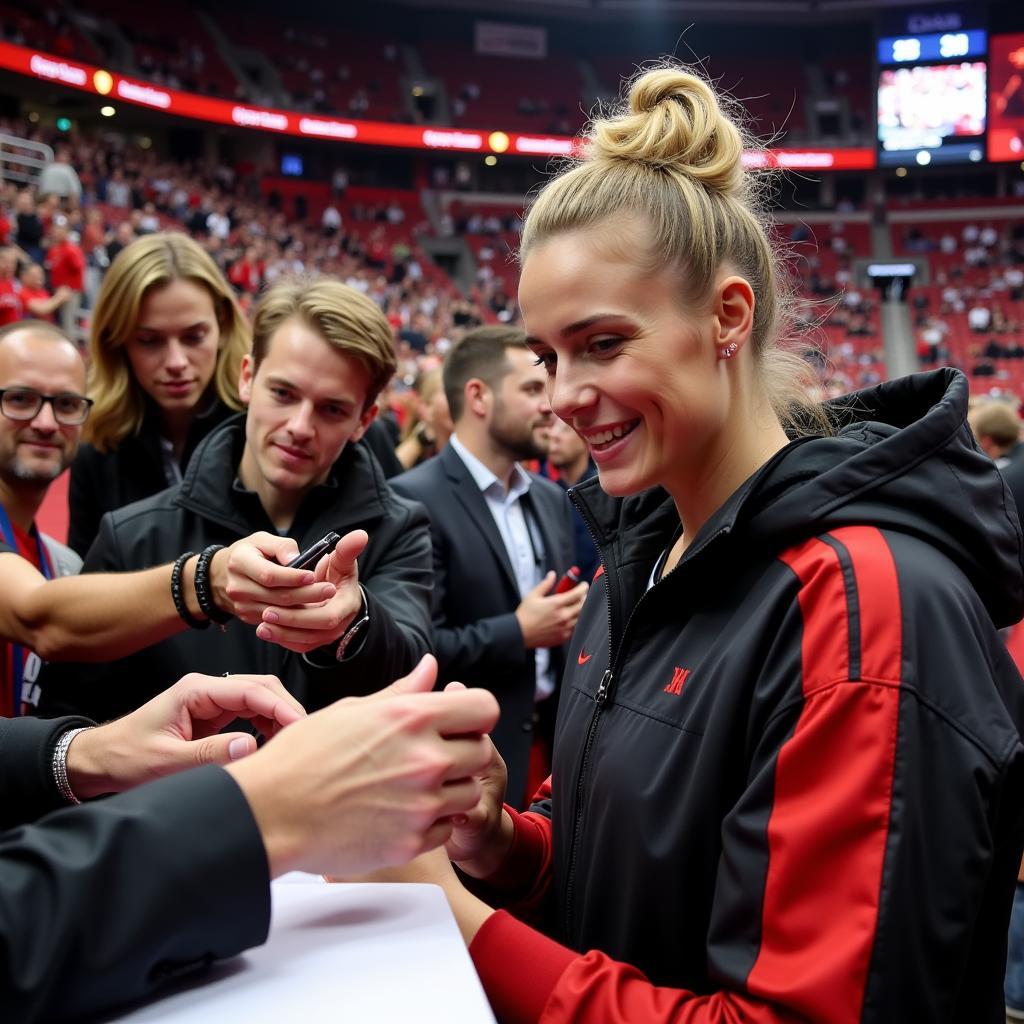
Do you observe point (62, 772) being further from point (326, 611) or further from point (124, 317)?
point (124, 317)

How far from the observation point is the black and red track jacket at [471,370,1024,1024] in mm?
1066

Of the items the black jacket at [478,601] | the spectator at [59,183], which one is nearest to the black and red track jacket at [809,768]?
the black jacket at [478,601]

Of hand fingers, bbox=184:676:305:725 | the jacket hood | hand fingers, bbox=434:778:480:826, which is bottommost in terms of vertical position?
hand fingers, bbox=434:778:480:826

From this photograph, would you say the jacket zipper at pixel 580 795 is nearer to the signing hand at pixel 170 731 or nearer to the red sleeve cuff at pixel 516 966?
the red sleeve cuff at pixel 516 966

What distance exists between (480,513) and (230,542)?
142cm

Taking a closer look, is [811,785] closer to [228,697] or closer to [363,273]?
[228,697]

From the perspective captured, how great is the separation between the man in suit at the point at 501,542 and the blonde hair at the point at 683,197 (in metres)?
2.01

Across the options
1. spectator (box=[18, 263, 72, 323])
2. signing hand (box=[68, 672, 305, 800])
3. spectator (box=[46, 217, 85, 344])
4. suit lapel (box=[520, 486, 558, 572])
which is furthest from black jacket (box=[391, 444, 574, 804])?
spectator (box=[46, 217, 85, 344])

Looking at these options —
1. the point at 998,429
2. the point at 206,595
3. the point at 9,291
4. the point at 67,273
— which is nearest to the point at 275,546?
the point at 206,595

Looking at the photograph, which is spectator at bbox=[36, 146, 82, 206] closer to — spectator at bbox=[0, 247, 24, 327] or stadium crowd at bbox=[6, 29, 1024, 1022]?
spectator at bbox=[0, 247, 24, 327]

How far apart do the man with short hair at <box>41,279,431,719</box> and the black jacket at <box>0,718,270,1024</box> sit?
3.86 ft

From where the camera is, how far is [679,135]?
5.06 ft

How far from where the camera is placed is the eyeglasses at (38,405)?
2.64 metres

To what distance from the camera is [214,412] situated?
10.6 ft
